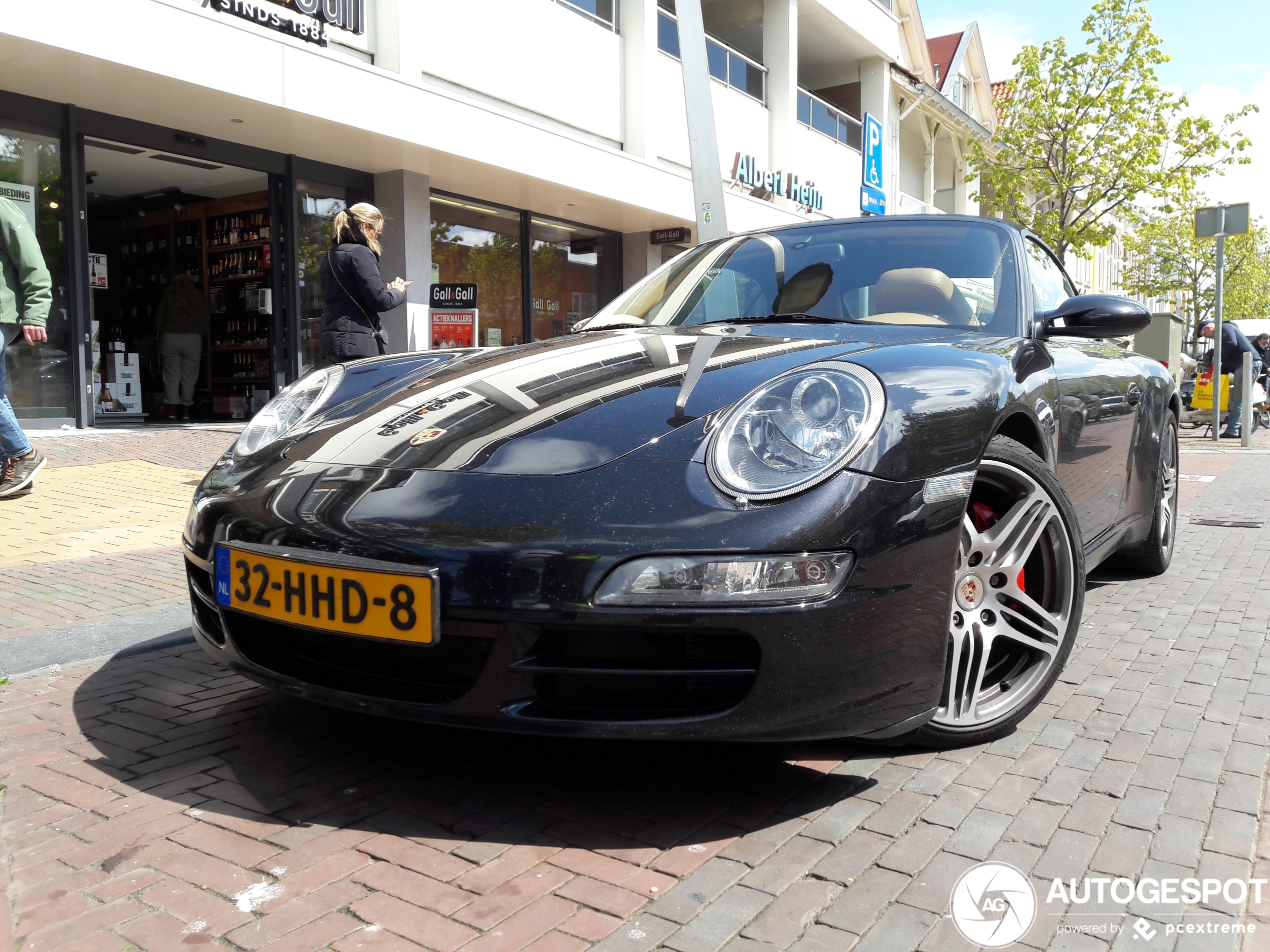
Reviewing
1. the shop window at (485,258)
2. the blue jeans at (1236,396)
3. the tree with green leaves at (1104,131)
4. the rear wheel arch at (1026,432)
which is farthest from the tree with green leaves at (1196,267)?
the rear wheel arch at (1026,432)

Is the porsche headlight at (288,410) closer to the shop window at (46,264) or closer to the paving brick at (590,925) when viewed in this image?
the paving brick at (590,925)

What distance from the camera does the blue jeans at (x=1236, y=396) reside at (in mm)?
14805

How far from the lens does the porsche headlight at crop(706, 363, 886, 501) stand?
1.95m

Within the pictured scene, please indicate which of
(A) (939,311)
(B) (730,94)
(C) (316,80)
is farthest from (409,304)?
(A) (939,311)

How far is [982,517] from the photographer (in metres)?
2.44

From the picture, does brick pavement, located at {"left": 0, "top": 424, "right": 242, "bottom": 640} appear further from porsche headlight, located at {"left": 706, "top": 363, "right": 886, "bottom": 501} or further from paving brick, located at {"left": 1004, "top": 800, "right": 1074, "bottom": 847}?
paving brick, located at {"left": 1004, "top": 800, "right": 1074, "bottom": 847}

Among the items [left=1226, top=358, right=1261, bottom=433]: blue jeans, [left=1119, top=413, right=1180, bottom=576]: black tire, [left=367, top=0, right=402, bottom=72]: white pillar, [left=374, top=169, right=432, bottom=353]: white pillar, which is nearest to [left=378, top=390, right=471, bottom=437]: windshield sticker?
[left=1119, top=413, right=1180, bottom=576]: black tire

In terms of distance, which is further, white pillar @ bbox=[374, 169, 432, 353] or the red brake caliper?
white pillar @ bbox=[374, 169, 432, 353]

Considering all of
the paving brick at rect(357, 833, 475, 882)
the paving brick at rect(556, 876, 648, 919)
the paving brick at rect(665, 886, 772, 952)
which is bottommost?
the paving brick at rect(665, 886, 772, 952)

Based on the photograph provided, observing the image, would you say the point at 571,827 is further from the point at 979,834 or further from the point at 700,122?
the point at 700,122

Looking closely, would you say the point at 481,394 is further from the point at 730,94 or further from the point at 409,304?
the point at 730,94

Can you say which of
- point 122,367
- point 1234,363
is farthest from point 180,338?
point 1234,363

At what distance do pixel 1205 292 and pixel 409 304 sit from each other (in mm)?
48072

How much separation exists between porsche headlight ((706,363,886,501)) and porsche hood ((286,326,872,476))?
9cm
